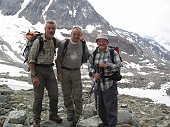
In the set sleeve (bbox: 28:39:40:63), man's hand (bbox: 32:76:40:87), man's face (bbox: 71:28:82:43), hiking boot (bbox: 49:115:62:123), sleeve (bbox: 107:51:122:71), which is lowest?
hiking boot (bbox: 49:115:62:123)

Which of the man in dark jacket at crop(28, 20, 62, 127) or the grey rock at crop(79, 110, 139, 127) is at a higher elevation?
the man in dark jacket at crop(28, 20, 62, 127)

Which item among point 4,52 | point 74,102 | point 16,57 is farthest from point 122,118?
point 4,52

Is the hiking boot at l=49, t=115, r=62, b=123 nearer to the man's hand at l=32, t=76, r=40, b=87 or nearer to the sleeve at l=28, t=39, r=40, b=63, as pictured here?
the man's hand at l=32, t=76, r=40, b=87

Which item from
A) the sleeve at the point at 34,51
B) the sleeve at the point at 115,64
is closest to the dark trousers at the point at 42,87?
the sleeve at the point at 34,51

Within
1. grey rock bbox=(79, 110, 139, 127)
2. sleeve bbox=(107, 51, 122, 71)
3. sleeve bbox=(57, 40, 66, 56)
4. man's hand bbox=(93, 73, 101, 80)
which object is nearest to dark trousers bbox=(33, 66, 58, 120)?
sleeve bbox=(57, 40, 66, 56)

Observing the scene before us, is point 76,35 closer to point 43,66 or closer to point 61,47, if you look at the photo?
point 61,47

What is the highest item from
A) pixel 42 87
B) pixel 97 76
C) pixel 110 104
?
pixel 97 76

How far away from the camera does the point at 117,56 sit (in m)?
9.16

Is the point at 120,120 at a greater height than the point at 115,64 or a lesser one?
lesser

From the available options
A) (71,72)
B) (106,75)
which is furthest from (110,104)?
(71,72)

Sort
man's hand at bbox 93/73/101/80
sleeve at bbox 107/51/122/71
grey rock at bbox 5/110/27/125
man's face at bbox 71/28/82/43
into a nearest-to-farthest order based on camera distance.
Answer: sleeve at bbox 107/51/122/71
man's hand at bbox 93/73/101/80
man's face at bbox 71/28/82/43
grey rock at bbox 5/110/27/125

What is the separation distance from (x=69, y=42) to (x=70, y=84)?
1268 millimetres

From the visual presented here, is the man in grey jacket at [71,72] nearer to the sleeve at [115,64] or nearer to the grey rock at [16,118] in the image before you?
the sleeve at [115,64]

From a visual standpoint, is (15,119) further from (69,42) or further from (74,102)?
(69,42)
